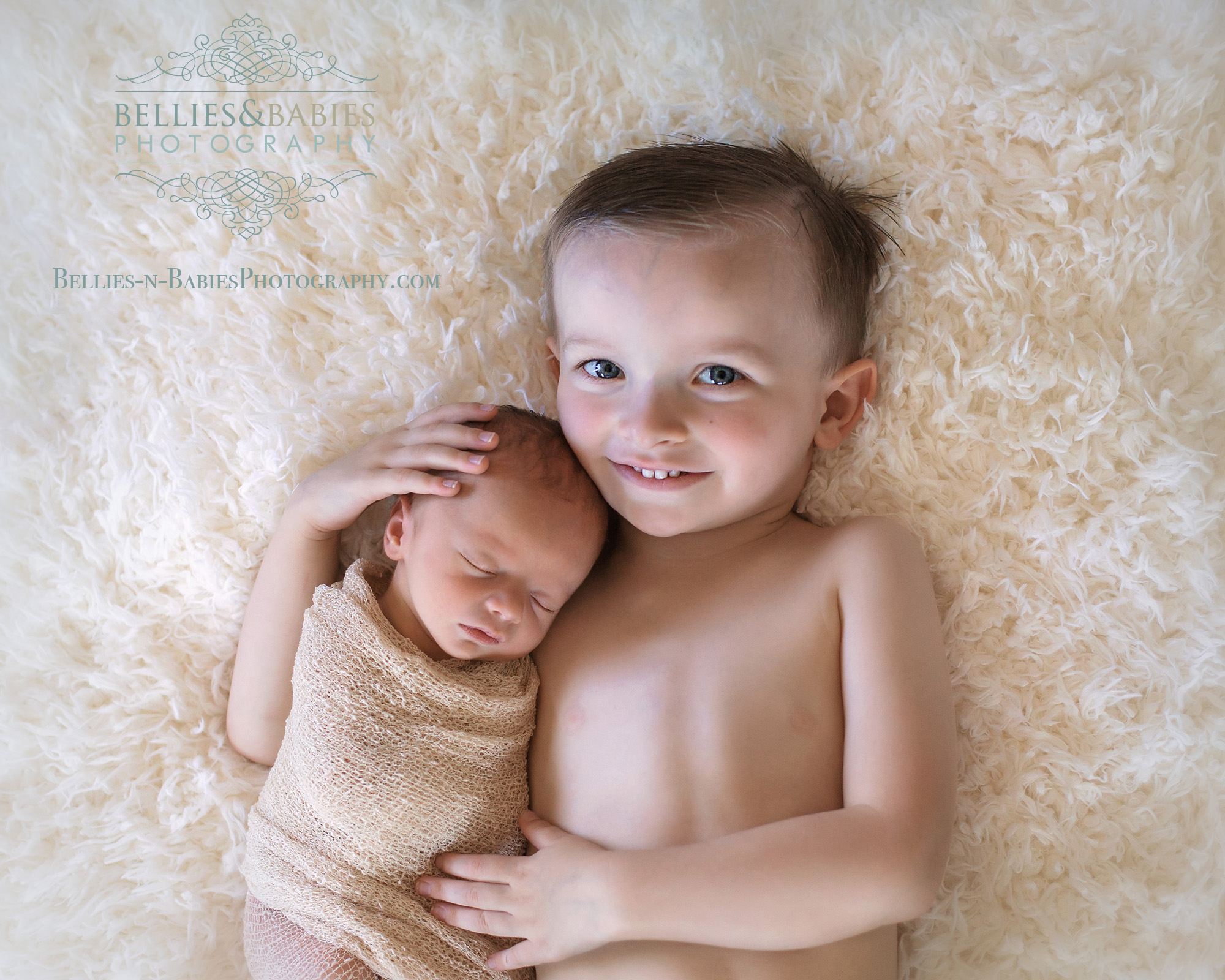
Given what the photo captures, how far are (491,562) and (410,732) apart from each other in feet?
0.84

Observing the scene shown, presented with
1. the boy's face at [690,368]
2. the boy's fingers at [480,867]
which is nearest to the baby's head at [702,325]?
the boy's face at [690,368]

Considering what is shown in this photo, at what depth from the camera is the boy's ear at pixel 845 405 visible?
56.3 inches

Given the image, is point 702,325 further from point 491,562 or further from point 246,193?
point 246,193

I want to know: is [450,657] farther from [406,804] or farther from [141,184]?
[141,184]

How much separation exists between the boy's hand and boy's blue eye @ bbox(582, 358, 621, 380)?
65 centimetres

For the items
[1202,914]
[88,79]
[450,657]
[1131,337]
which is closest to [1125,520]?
[1131,337]

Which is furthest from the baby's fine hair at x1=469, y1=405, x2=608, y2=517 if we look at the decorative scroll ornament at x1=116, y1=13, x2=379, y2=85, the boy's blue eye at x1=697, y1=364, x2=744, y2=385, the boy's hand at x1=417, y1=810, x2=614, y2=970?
the decorative scroll ornament at x1=116, y1=13, x2=379, y2=85

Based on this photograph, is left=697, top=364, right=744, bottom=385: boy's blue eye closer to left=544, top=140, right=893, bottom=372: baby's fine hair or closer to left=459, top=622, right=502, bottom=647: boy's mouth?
left=544, top=140, right=893, bottom=372: baby's fine hair

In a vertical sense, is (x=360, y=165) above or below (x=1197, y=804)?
above

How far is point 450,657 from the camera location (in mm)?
1391

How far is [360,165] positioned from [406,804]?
3.20 ft

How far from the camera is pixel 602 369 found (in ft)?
4.44

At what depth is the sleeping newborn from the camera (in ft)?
4.19

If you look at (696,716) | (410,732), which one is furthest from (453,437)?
(696,716)
